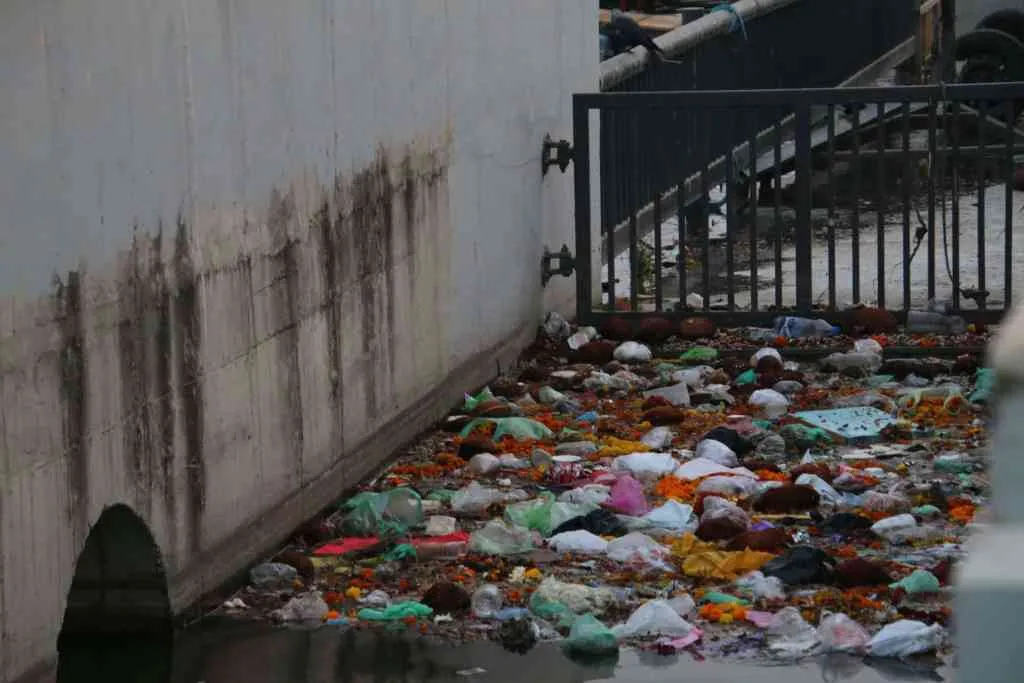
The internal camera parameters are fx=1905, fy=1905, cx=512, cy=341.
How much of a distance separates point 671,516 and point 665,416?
1.73 meters

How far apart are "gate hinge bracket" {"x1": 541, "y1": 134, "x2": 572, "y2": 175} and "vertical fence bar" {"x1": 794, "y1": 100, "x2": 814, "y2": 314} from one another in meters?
1.32

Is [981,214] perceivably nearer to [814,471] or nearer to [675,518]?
[814,471]

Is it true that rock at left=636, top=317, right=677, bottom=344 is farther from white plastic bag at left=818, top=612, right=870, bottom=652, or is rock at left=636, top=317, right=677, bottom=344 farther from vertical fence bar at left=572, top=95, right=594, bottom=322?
white plastic bag at left=818, top=612, right=870, bottom=652

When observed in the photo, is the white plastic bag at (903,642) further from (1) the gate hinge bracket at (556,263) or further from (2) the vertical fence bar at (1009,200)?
(1) the gate hinge bracket at (556,263)

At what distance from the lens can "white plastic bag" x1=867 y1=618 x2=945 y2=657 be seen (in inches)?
217

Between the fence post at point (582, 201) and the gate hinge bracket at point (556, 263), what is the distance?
11 centimetres

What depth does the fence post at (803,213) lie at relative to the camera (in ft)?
35.6

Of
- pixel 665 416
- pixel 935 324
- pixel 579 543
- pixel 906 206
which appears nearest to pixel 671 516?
pixel 579 543

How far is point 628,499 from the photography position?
283 inches

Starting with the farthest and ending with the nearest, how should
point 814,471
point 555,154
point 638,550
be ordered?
point 555,154
point 814,471
point 638,550

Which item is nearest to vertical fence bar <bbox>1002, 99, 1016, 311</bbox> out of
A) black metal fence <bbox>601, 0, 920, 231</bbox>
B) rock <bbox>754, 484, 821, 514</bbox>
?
black metal fence <bbox>601, 0, 920, 231</bbox>

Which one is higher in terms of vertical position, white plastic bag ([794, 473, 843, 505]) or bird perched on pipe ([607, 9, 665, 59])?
bird perched on pipe ([607, 9, 665, 59])

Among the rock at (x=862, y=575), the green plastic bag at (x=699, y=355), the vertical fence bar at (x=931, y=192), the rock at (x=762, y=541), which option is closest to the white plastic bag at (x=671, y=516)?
the rock at (x=762, y=541)

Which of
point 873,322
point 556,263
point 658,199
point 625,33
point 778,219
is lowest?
point 873,322
